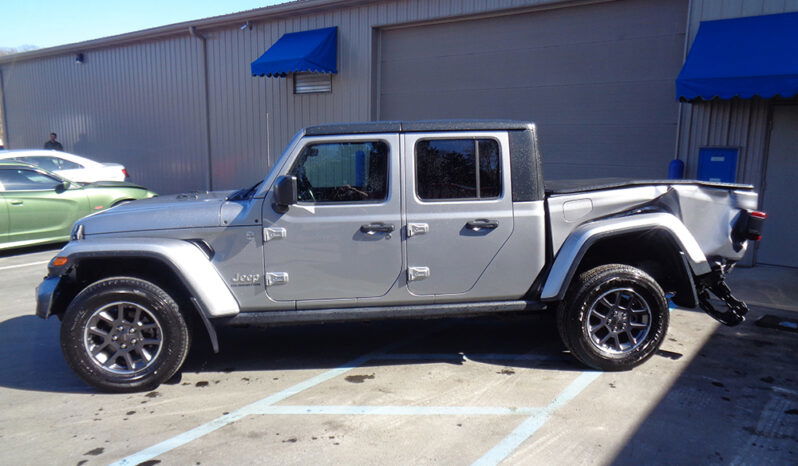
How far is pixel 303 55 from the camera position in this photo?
497 inches

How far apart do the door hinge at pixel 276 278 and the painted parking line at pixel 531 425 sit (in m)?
1.97

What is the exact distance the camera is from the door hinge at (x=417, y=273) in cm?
473

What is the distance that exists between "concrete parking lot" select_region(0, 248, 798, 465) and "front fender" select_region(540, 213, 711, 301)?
74cm

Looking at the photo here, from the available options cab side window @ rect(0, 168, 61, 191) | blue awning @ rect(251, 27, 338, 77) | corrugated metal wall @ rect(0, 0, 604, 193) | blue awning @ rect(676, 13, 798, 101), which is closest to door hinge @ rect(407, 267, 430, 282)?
blue awning @ rect(676, 13, 798, 101)

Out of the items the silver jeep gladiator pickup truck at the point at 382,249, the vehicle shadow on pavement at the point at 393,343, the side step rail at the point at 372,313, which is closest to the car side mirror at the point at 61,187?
the vehicle shadow on pavement at the point at 393,343

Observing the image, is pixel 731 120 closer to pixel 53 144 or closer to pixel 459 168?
pixel 459 168

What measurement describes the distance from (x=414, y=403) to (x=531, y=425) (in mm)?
827

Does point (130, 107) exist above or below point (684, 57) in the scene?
below

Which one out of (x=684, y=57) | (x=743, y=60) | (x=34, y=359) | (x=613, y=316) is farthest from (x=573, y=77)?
(x=34, y=359)

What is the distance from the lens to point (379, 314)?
15.5ft

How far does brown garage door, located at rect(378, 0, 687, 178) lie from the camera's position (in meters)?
9.34

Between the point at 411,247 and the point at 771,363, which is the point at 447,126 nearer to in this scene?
the point at 411,247

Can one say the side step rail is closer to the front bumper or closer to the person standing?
the front bumper

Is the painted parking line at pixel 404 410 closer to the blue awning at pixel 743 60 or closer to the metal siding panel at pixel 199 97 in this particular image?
the blue awning at pixel 743 60
